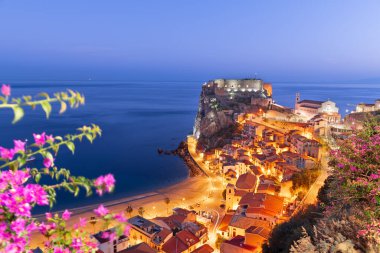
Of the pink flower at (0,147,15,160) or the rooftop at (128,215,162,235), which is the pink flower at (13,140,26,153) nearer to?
the pink flower at (0,147,15,160)

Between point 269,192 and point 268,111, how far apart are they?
21.7 meters

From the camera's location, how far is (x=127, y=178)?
102 ft

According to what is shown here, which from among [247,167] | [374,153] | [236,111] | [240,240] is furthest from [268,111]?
[374,153]

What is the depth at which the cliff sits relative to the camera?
1592 inches

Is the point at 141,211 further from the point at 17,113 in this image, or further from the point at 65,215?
the point at 17,113

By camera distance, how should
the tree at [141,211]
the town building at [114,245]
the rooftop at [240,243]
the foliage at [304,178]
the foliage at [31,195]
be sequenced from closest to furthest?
the foliage at [31,195], the town building at [114,245], the rooftop at [240,243], the foliage at [304,178], the tree at [141,211]

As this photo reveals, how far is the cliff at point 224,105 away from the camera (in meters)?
40.4

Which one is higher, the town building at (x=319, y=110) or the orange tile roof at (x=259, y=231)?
the town building at (x=319, y=110)

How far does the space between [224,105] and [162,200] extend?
25.3 metres

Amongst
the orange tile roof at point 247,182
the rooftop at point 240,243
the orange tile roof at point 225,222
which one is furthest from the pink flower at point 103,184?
the orange tile roof at point 247,182

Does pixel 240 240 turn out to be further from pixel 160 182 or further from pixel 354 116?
pixel 354 116

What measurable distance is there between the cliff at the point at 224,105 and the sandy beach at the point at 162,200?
1124 cm

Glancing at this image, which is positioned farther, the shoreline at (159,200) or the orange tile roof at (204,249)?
the shoreline at (159,200)

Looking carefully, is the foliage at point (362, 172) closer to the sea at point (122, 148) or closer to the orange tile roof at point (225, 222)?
the sea at point (122, 148)
